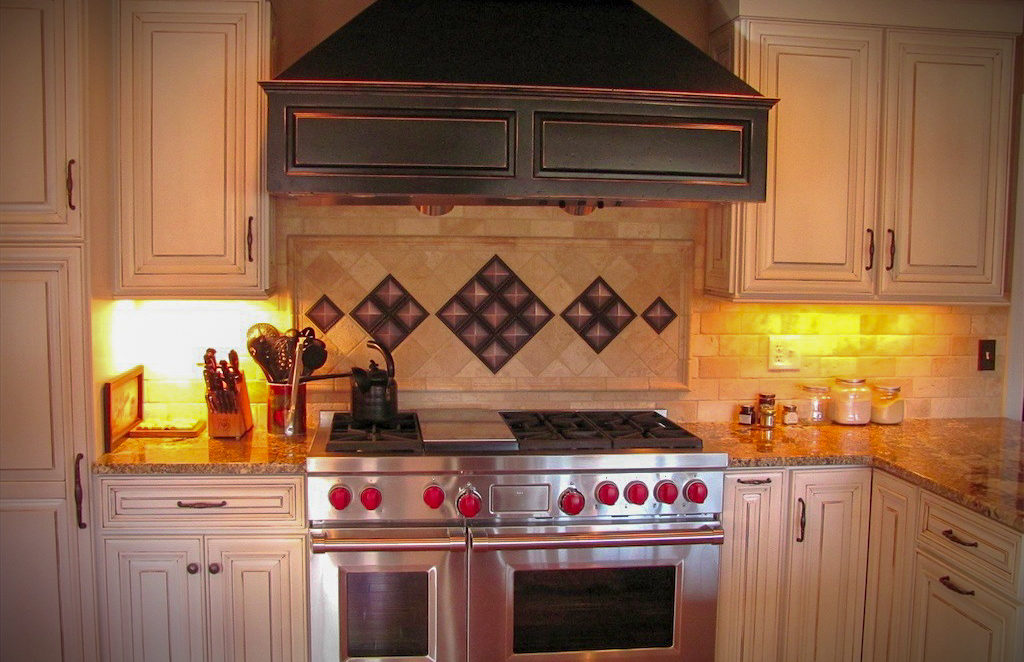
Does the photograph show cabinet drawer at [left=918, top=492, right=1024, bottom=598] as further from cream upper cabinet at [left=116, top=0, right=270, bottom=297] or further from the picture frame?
the picture frame

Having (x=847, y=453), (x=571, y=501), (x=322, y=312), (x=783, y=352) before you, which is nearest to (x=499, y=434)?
(x=571, y=501)

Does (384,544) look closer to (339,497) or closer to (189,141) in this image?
(339,497)

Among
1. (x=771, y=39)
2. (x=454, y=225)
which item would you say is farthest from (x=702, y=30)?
(x=454, y=225)

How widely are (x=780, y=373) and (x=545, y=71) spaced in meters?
1.58

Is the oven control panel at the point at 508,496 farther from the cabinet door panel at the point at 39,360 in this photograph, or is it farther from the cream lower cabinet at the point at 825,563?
the cabinet door panel at the point at 39,360

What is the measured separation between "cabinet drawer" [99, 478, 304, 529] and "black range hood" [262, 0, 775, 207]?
0.92 meters

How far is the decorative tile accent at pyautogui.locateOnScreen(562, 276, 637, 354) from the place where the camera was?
335 centimetres

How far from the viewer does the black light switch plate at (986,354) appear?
11.6 ft

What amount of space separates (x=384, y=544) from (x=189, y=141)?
145 cm

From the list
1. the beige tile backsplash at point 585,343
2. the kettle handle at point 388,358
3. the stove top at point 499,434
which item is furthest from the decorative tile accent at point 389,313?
the stove top at point 499,434

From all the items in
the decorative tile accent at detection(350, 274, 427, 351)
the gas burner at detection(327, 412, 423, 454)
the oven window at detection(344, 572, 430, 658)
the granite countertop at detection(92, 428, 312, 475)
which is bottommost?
the oven window at detection(344, 572, 430, 658)

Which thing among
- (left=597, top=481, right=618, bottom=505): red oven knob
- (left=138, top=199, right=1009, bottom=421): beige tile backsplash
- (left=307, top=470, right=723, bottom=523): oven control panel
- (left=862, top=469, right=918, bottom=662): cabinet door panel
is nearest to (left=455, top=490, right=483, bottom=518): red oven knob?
(left=307, top=470, right=723, bottom=523): oven control panel

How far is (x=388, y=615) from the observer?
8.95 feet

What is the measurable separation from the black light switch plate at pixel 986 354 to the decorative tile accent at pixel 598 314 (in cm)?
144
